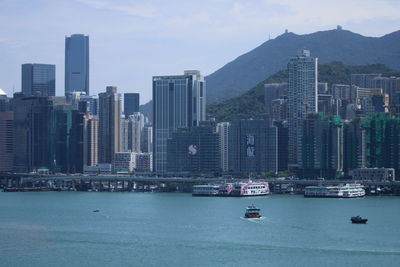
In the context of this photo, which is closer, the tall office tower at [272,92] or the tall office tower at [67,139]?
the tall office tower at [67,139]

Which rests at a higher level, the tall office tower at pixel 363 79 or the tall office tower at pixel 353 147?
the tall office tower at pixel 363 79

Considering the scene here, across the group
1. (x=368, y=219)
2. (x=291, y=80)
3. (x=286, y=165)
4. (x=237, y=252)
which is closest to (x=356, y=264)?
(x=237, y=252)

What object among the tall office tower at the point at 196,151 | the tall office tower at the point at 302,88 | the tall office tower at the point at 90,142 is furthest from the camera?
the tall office tower at the point at 90,142

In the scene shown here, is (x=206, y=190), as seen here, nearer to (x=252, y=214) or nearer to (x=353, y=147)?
(x=353, y=147)

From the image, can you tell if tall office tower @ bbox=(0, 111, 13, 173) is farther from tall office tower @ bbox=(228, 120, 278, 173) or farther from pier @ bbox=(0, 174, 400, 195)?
tall office tower @ bbox=(228, 120, 278, 173)

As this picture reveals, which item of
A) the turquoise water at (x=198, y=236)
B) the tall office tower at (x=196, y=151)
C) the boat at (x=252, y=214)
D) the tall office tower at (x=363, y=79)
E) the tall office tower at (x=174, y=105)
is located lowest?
the turquoise water at (x=198, y=236)

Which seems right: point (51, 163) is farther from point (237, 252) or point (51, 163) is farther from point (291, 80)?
point (237, 252)

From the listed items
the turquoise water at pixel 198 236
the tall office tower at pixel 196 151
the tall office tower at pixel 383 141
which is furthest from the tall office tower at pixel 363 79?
the turquoise water at pixel 198 236

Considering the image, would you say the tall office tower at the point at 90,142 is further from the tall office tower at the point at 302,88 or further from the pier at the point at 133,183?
the tall office tower at the point at 302,88
